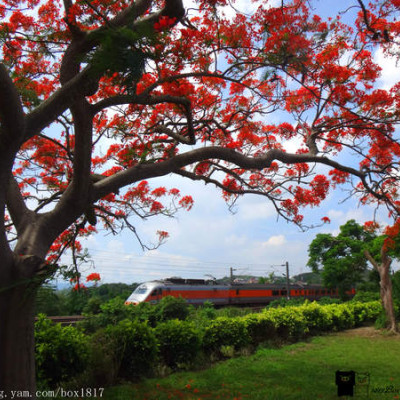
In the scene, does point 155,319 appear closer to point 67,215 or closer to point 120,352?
point 120,352

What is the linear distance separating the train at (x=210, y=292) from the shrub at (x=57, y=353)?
41.8 ft

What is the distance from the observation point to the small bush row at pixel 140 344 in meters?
4.80

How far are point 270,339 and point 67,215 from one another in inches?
268

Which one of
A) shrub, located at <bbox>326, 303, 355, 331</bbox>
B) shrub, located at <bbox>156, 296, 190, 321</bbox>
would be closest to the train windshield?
shrub, located at <bbox>326, 303, 355, 331</bbox>

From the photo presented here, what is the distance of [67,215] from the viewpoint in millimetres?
3742

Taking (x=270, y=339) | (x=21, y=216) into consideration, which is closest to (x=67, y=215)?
(x=21, y=216)

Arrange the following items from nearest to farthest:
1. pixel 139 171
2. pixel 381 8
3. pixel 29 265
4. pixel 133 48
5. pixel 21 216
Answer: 1. pixel 133 48
2. pixel 29 265
3. pixel 21 216
4. pixel 139 171
5. pixel 381 8

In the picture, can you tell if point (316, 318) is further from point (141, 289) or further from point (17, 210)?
point (141, 289)

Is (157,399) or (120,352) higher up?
(120,352)

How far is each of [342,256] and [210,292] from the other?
12576 mm

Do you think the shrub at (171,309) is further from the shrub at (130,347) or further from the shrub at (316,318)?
the shrub at (316,318)

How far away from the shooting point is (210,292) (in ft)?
74.1

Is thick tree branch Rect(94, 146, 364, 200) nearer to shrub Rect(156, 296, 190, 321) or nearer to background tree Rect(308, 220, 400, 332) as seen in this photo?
shrub Rect(156, 296, 190, 321)

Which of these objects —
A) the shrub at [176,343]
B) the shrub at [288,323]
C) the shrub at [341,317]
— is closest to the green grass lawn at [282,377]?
the shrub at [176,343]
